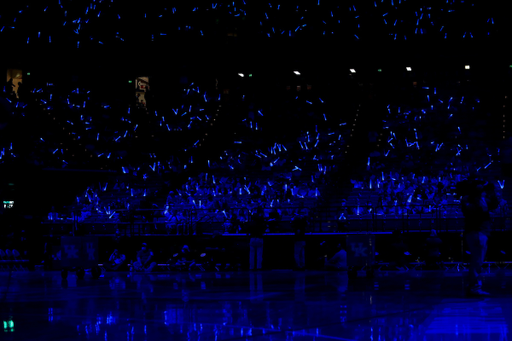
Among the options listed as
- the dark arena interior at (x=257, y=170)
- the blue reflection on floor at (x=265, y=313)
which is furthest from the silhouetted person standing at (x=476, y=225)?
the blue reflection on floor at (x=265, y=313)

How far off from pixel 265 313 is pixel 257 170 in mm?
20956

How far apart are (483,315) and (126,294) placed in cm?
646

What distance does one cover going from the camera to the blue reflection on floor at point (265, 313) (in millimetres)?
6590

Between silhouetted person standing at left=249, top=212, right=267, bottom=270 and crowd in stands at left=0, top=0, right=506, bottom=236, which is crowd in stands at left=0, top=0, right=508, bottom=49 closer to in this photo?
crowd in stands at left=0, top=0, right=506, bottom=236

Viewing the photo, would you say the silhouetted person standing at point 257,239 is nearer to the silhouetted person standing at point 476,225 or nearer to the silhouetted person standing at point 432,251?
the silhouetted person standing at point 432,251

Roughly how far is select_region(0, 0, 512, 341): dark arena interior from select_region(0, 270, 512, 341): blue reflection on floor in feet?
0.16

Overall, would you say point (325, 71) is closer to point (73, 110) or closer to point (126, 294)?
point (73, 110)

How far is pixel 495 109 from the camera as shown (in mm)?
29672

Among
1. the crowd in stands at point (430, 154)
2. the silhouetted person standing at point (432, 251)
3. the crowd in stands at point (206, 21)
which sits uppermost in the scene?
the crowd in stands at point (206, 21)

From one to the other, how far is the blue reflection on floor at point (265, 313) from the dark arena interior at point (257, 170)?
0.05 meters

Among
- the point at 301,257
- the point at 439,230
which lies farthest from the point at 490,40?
the point at 301,257

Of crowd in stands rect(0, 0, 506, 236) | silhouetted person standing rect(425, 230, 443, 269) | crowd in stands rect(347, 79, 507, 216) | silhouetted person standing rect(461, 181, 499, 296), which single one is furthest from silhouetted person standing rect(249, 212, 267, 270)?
silhouetted person standing rect(461, 181, 499, 296)

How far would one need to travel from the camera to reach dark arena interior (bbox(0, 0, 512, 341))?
858 centimetres

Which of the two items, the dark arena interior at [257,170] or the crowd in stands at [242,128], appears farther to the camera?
the crowd in stands at [242,128]
